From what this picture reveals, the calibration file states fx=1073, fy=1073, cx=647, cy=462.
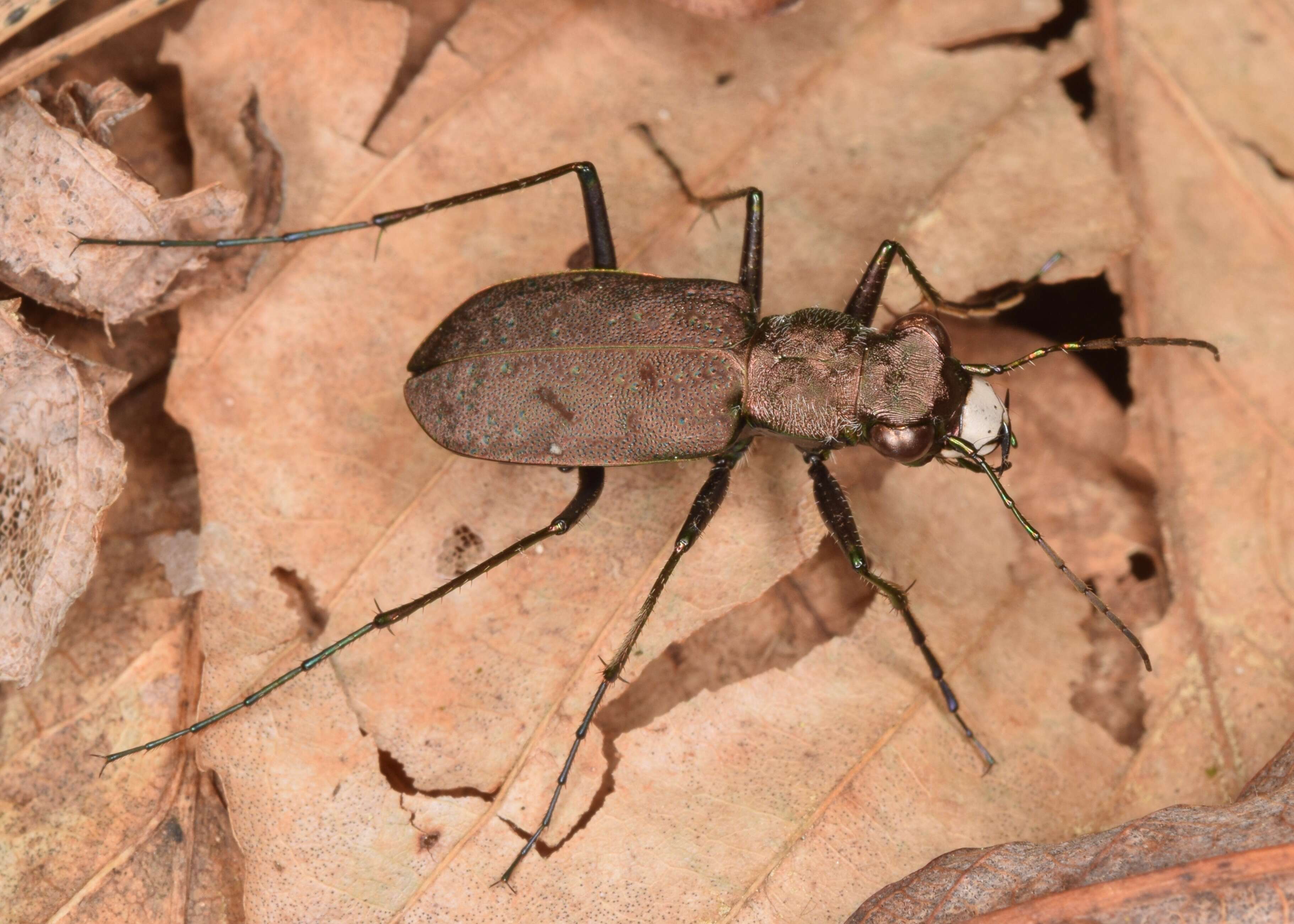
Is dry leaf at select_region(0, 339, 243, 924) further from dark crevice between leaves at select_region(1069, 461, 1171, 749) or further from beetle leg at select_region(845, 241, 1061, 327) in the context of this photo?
dark crevice between leaves at select_region(1069, 461, 1171, 749)

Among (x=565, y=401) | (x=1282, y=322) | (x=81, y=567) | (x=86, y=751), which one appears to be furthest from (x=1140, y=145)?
(x=86, y=751)

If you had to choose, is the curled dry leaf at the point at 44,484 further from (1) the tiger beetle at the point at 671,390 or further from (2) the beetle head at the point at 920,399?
A: (2) the beetle head at the point at 920,399

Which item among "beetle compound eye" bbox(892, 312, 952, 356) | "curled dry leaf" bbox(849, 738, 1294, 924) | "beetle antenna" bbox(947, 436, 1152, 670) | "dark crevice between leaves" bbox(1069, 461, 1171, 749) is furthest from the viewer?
"dark crevice between leaves" bbox(1069, 461, 1171, 749)

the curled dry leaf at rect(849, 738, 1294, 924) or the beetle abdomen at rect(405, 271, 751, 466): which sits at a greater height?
the beetle abdomen at rect(405, 271, 751, 466)

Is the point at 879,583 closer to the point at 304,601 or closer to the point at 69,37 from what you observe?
the point at 304,601

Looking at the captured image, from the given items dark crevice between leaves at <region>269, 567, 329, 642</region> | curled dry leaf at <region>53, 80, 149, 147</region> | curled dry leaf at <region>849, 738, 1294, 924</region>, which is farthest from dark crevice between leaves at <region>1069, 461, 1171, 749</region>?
curled dry leaf at <region>53, 80, 149, 147</region>

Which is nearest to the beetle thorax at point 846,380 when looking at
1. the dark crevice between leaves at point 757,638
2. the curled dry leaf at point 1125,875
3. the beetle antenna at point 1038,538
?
the beetle antenna at point 1038,538

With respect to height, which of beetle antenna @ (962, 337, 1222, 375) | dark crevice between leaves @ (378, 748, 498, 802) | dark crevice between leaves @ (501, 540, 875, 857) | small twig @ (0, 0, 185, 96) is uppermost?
small twig @ (0, 0, 185, 96)

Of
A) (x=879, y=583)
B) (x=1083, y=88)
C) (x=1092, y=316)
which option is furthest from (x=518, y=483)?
(x=1083, y=88)
